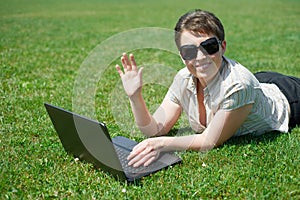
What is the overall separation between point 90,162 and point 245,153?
1184 millimetres

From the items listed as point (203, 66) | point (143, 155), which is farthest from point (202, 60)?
point (143, 155)

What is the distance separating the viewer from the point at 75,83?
5797 millimetres

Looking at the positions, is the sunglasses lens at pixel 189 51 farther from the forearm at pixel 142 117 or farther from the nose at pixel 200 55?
the forearm at pixel 142 117

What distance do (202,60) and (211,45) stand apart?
140 millimetres

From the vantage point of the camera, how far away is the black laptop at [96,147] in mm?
2648

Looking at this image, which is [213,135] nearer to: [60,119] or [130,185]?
[130,185]

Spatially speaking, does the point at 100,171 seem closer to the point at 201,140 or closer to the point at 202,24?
the point at 201,140

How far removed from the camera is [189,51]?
3154 mm

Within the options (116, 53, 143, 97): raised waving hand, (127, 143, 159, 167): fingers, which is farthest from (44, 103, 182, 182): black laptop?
(116, 53, 143, 97): raised waving hand

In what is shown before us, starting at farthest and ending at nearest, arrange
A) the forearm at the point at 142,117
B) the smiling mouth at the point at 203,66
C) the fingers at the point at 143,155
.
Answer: the forearm at the point at 142,117 < the smiling mouth at the point at 203,66 < the fingers at the point at 143,155

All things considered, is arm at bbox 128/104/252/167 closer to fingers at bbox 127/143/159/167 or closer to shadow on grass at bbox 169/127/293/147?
fingers at bbox 127/143/159/167

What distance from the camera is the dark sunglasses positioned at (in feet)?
10.1

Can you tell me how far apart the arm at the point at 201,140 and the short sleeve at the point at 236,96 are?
0.15 ft

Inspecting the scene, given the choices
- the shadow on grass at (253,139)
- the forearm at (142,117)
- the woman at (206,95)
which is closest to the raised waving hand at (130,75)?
the woman at (206,95)
